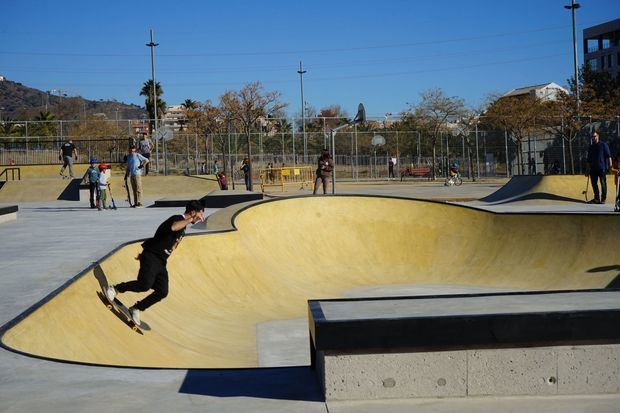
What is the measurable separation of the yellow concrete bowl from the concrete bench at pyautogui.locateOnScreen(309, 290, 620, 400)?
95.9 inches

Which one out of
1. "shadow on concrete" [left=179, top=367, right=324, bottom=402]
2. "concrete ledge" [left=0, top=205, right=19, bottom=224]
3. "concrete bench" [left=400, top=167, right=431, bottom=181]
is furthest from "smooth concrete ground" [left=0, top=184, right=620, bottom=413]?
"concrete bench" [left=400, top=167, right=431, bottom=181]

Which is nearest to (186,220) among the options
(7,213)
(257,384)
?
(257,384)

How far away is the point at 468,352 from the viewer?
171 inches

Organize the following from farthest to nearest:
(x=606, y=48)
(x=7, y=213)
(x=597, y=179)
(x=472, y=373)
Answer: (x=606, y=48) < (x=597, y=179) < (x=7, y=213) < (x=472, y=373)

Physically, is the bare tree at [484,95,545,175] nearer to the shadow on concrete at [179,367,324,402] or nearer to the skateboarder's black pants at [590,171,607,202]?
the skateboarder's black pants at [590,171,607,202]

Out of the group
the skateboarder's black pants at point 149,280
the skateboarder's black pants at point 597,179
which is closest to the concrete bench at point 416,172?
the skateboarder's black pants at point 597,179

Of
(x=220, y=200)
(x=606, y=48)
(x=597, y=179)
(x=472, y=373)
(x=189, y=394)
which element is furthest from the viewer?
(x=606, y=48)

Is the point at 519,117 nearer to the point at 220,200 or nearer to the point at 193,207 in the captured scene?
the point at 220,200

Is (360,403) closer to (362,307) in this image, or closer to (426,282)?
(362,307)

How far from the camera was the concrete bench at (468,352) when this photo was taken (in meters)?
4.23

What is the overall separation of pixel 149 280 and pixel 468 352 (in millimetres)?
3472

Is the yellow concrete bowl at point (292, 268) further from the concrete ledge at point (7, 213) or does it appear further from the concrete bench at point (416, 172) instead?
the concrete bench at point (416, 172)

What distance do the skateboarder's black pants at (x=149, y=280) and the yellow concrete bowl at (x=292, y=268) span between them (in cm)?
31

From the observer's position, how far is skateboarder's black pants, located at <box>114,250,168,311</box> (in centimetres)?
676
